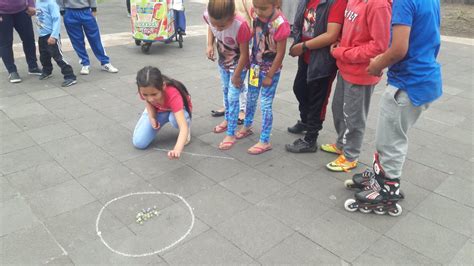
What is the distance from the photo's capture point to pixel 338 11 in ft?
9.81

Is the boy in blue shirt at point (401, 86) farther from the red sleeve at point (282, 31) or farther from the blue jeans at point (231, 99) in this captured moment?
the blue jeans at point (231, 99)

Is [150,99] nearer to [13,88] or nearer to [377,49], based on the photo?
[377,49]

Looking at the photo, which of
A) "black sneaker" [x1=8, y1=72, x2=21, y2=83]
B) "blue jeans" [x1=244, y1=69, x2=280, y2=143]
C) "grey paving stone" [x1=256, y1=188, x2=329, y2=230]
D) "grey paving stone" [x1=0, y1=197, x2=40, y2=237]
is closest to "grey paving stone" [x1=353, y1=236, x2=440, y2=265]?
"grey paving stone" [x1=256, y1=188, x2=329, y2=230]

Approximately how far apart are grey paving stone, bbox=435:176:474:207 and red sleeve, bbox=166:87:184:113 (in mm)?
2223

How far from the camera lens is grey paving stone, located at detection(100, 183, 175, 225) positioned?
2.70 metres

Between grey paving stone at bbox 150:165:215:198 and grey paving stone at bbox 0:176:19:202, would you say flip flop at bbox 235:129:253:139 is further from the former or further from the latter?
grey paving stone at bbox 0:176:19:202

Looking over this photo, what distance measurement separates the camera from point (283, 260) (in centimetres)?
231

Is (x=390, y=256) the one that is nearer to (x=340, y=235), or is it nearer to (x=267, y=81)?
(x=340, y=235)

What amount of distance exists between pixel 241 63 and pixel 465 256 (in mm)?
2187

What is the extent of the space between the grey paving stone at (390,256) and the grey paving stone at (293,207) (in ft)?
1.44

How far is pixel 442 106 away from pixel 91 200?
427 centimetres

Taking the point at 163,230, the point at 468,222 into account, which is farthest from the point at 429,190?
the point at 163,230

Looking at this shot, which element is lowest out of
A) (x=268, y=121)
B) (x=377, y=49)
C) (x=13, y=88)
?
(x=13, y=88)

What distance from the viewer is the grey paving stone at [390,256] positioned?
2314 millimetres
